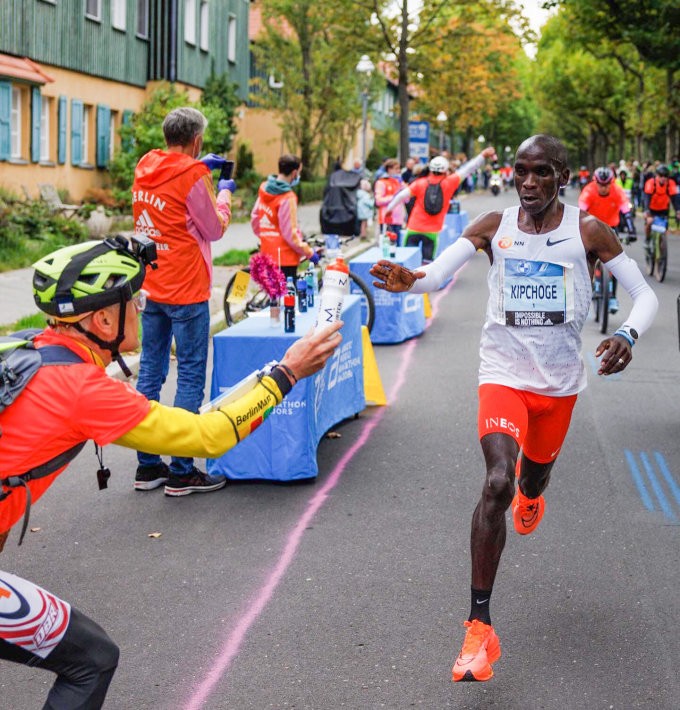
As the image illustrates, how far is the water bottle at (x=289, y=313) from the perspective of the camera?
304 inches

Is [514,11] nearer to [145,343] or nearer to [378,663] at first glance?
[145,343]

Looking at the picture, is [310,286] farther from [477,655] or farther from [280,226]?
[477,655]

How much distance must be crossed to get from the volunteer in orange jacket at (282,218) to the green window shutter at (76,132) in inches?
727

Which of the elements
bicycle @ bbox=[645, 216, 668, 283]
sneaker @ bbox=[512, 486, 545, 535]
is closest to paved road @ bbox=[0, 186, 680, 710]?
sneaker @ bbox=[512, 486, 545, 535]

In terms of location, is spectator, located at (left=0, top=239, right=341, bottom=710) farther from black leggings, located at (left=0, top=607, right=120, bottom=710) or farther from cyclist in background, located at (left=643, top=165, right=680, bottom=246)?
cyclist in background, located at (left=643, top=165, right=680, bottom=246)

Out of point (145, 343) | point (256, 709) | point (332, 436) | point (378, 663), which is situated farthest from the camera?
point (332, 436)

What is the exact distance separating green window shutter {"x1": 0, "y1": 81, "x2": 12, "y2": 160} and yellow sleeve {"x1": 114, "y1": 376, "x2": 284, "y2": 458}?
22.7m

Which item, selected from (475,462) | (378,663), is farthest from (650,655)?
(475,462)

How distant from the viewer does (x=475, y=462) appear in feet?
26.6

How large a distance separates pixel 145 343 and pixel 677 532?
3244 mm

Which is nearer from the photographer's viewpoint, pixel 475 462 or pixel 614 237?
pixel 614 237

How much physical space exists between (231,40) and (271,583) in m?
38.4

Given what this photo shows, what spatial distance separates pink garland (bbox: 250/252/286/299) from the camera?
8586 millimetres

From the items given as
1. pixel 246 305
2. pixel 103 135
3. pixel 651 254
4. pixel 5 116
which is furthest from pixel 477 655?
pixel 103 135
